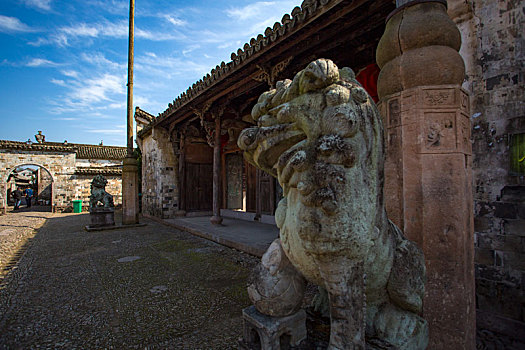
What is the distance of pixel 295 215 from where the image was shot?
3.49 ft

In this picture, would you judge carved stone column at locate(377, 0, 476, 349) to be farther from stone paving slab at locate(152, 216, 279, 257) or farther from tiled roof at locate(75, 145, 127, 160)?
tiled roof at locate(75, 145, 127, 160)

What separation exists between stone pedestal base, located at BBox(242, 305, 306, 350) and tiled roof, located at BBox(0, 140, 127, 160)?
19.4m

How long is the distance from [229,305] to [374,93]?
12.3 feet

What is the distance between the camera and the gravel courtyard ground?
2164 millimetres

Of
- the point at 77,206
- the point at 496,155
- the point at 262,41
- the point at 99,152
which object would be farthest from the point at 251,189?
the point at 99,152

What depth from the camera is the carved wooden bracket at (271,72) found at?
14.8 ft

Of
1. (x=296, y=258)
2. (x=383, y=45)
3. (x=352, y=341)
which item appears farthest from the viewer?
(x=383, y=45)

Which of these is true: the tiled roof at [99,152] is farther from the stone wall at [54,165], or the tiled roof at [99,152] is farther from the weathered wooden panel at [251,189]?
the weathered wooden panel at [251,189]

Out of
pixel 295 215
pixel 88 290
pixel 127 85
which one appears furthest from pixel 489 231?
pixel 127 85

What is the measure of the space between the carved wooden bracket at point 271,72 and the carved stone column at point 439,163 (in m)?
3.03

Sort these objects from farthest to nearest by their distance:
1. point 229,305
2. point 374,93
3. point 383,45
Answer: point 374,93
point 229,305
point 383,45

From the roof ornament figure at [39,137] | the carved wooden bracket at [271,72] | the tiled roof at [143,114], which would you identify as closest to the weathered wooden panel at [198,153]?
the tiled roof at [143,114]

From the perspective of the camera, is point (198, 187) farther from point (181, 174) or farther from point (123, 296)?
point (123, 296)

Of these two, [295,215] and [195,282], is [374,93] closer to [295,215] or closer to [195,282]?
[295,215]
